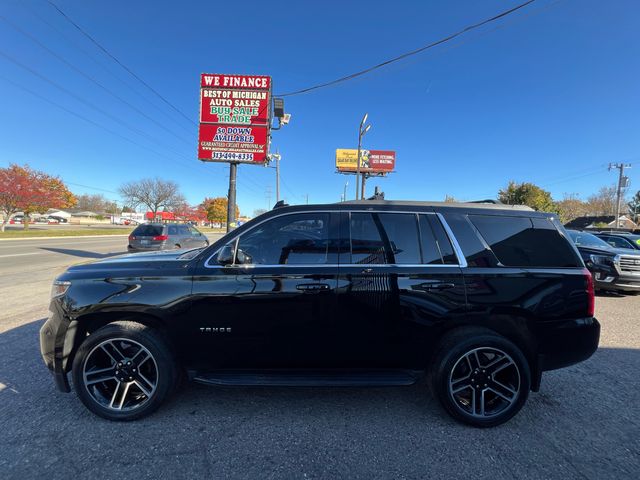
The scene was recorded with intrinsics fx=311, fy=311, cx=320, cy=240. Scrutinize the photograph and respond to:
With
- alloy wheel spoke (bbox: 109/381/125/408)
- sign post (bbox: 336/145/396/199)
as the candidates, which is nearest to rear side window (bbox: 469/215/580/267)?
alloy wheel spoke (bbox: 109/381/125/408)

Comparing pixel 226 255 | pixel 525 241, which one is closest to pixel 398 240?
pixel 525 241

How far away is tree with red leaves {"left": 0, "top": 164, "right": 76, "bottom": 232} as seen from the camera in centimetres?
2944

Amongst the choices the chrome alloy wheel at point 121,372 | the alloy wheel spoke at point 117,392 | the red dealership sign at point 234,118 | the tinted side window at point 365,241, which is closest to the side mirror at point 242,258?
the tinted side window at point 365,241

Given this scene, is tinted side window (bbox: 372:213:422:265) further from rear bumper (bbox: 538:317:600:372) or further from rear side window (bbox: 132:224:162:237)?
rear side window (bbox: 132:224:162:237)

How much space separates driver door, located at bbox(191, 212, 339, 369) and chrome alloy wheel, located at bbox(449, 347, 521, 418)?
1206mm

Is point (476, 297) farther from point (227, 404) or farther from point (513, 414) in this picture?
point (227, 404)

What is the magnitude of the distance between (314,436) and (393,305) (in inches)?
48.3

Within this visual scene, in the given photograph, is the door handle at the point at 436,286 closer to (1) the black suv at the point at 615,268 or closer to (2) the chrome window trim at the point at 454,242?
(2) the chrome window trim at the point at 454,242

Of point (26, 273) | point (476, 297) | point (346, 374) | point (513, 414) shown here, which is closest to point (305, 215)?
point (346, 374)

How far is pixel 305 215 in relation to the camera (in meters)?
2.93

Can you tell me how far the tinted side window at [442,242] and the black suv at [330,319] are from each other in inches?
0.5

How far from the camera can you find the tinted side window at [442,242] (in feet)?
9.13

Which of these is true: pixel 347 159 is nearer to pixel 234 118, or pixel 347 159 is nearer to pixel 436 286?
pixel 234 118

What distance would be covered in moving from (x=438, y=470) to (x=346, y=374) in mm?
933
